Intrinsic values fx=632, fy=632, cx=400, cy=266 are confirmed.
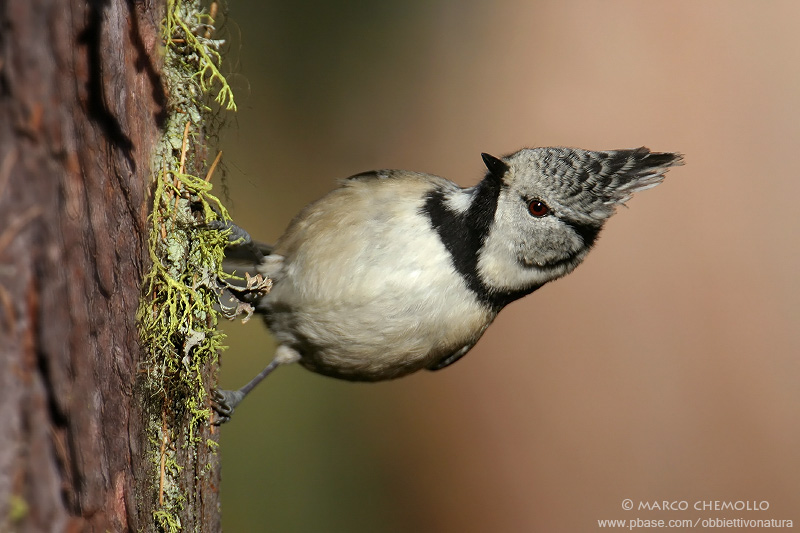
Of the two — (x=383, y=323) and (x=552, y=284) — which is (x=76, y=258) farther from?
(x=552, y=284)

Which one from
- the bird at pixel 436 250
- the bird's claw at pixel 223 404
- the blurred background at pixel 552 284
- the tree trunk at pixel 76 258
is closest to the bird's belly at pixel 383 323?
the bird at pixel 436 250

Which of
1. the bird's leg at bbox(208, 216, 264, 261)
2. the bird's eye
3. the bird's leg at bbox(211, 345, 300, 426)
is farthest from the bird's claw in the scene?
the bird's eye

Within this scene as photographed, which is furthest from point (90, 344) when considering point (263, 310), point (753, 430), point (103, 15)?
point (753, 430)

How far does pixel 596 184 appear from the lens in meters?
2.14

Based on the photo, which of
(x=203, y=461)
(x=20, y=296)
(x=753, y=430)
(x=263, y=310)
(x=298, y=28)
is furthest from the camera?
(x=298, y=28)

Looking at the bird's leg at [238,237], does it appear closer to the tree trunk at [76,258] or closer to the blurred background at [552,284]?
the tree trunk at [76,258]

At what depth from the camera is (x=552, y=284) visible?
4.51 metres

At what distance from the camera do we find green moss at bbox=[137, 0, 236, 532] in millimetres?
1550

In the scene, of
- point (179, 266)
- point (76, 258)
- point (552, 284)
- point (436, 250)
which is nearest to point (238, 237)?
point (179, 266)

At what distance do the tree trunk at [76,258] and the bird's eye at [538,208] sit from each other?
1.22 m

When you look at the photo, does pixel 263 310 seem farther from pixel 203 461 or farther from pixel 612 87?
pixel 612 87

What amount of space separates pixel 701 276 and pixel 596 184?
239 centimetres

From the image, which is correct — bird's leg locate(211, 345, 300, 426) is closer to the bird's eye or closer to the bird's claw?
the bird's claw

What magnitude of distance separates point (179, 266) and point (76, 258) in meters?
0.45
